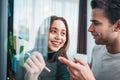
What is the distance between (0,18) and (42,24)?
28 centimetres

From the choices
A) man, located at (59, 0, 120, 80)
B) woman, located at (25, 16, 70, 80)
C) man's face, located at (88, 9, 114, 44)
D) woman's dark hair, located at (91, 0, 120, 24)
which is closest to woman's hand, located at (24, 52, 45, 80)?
woman, located at (25, 16, 70, 80)

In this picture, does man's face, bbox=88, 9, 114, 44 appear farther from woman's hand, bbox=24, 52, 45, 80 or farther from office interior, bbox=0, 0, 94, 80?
woman's hand, bbox=24, 52, 45, 80

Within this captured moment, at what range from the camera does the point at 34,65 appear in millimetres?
1217

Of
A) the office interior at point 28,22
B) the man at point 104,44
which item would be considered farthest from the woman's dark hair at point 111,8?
the office interior at point 28,22

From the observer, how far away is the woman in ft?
3.92

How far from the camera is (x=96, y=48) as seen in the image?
1.16m

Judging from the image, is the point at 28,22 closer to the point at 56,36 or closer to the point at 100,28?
the point at 56,36

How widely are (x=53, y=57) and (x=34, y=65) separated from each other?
0.44 feet

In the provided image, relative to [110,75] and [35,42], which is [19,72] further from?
[110,75]

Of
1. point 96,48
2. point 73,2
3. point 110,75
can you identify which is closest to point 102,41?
point 96,48

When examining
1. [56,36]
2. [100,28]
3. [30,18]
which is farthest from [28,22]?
[100,28]

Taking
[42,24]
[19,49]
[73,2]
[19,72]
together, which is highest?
[73,2]

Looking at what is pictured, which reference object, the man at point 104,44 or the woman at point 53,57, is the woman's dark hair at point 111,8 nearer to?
the man at point 104,44

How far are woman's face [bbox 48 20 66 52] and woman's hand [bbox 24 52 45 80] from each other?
0.09 m
